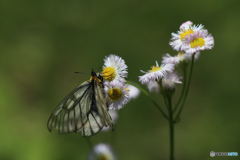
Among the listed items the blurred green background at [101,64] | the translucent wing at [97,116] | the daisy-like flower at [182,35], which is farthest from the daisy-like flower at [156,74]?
the blurred green background at [101,64]

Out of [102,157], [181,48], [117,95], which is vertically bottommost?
[102,157]

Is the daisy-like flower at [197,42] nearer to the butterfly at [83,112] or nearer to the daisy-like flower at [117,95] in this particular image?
the daisy-like flower at [117,95]

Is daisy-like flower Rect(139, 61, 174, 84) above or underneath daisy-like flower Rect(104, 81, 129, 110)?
above

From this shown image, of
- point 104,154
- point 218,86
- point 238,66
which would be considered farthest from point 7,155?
point 238,66

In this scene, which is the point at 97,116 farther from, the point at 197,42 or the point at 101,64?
the point at 101,64

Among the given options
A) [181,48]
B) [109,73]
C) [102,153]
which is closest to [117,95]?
[109,73]

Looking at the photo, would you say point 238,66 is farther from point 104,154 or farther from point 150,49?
point 104,154

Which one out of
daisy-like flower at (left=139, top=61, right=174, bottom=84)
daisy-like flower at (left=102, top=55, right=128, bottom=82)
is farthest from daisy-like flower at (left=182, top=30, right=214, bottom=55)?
daisy-like flower at (left=102, top=55, right=128, bottom=82)

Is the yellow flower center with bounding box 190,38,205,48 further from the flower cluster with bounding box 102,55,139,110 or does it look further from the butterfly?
the butterfly
